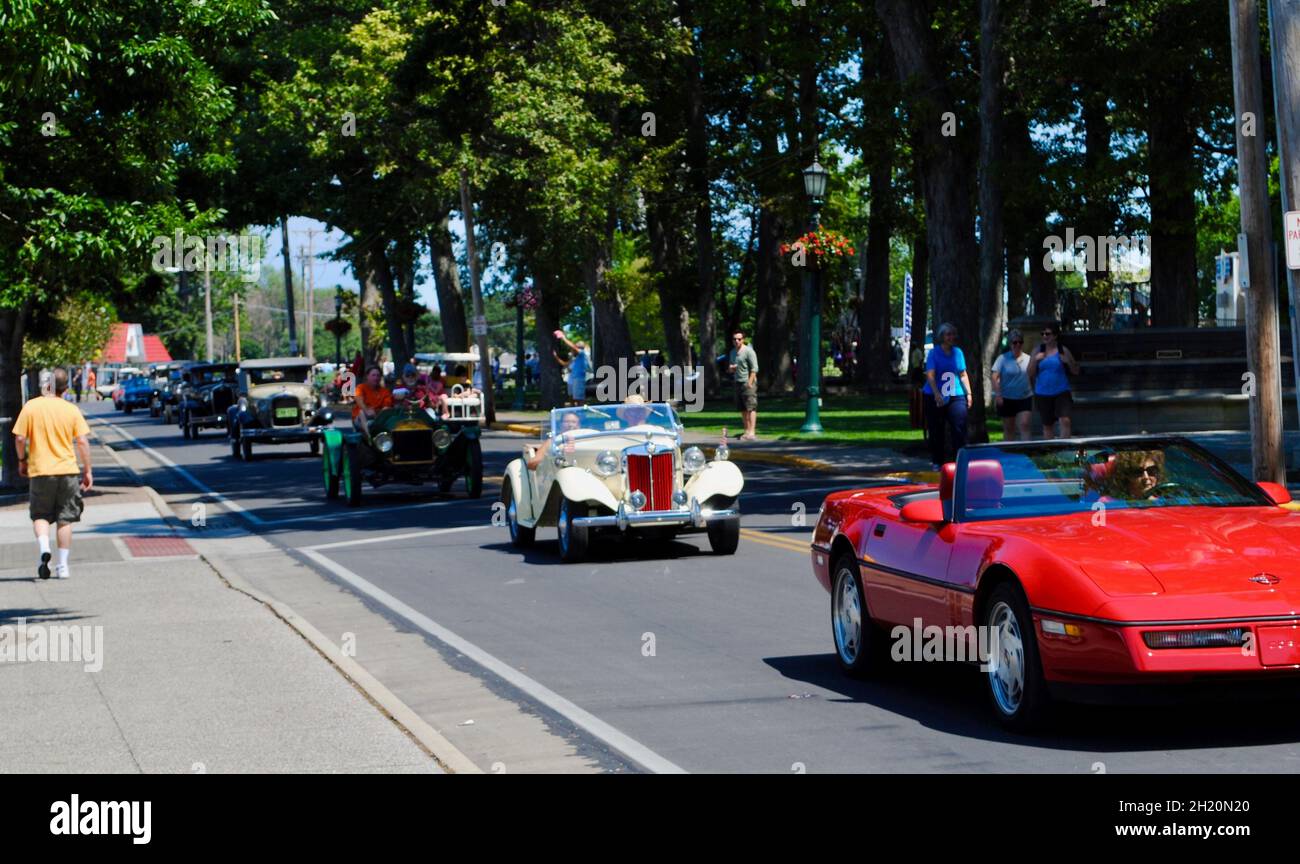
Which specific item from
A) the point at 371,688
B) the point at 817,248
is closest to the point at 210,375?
the point at 817,248

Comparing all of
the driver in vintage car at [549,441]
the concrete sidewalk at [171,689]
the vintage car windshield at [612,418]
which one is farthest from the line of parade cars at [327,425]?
the concrete sidewalk at [171,689]

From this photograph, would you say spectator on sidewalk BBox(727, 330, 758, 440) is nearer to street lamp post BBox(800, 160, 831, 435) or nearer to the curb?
street lamp post BBox(800, 160, 831, 435)

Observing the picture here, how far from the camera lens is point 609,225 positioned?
155ft

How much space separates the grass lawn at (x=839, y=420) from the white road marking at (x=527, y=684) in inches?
570

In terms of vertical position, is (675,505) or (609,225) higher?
(609,225)

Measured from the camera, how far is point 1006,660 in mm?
8273

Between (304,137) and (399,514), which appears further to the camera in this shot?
(304,137)

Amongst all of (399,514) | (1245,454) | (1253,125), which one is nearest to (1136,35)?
(1245,454)

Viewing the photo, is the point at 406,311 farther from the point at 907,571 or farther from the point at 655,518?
the point at 907,571

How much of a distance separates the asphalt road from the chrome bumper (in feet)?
1.29

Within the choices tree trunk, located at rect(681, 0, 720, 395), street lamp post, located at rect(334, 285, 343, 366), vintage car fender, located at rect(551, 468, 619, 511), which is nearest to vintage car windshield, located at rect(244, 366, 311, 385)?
tree trunk, located at rect(681, 0, 720, 395)

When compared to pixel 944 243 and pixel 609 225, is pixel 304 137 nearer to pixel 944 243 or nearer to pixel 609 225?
pixel 609 225

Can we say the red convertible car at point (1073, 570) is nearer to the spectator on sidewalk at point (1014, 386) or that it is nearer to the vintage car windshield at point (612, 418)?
the vintage car windshield at point (612, 418)
